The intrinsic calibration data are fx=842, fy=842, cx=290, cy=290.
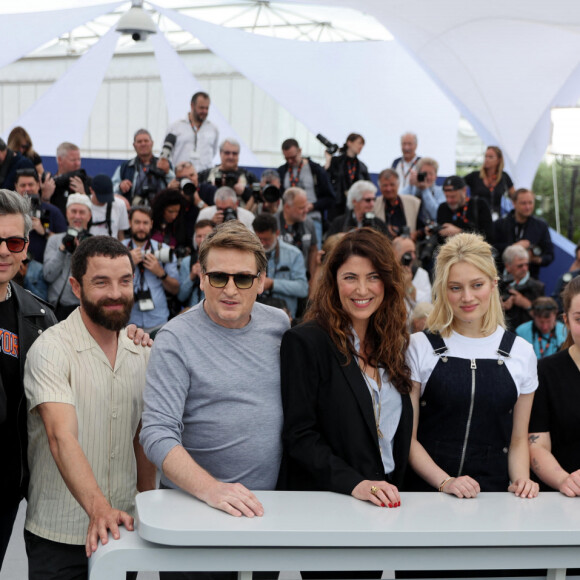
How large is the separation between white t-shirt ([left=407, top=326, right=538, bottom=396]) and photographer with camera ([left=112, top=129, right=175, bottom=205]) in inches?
204

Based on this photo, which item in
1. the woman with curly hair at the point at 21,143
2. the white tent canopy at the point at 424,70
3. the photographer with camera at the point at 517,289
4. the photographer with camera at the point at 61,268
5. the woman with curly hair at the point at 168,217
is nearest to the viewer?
the photographer with camera at the point at 61,268

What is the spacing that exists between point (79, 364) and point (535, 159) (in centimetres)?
1022

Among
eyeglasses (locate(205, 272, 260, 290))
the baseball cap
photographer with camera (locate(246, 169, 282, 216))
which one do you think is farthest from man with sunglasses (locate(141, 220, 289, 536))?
photographer with camera (locate(246, 169, 282, 216))

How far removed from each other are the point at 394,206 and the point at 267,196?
1146mm

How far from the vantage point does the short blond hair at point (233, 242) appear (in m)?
2.24

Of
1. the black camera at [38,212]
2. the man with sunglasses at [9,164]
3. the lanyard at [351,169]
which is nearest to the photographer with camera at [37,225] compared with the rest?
the black camera at [38,212]

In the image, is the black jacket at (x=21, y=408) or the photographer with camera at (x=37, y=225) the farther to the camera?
the photographer with camera at (x=37, y=225)

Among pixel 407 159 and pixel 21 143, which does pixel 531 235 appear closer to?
pixel 407 159

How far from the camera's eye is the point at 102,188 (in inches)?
249

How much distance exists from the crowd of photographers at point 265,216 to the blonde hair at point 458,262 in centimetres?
233

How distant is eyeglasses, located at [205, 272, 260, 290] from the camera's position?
7.24 ft

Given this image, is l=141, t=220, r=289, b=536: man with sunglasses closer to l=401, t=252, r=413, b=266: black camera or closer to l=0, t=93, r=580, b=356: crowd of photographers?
l=0, t=93, r=580, b=356: crowd of photographers

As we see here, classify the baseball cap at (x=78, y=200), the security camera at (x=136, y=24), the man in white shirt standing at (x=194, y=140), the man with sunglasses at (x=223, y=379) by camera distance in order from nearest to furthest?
the man with sunglasses at (x=223, y=379)
the baseball cap at (x=78, y=200)
the man in white shirt standing at (x=194, y=140)
the security camera at (x=136, y=24)

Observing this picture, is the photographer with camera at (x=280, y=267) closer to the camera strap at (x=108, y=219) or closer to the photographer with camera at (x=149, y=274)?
the photographer with camera at (x=149, y=274)
